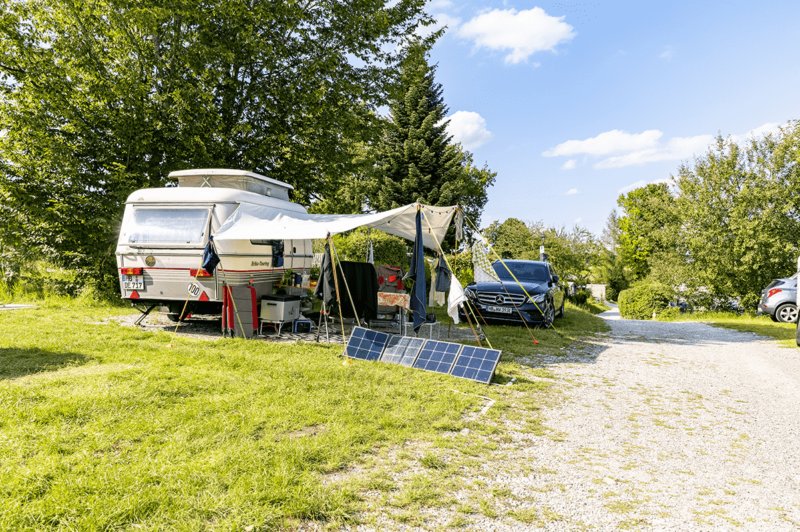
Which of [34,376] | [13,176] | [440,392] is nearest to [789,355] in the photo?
[440,392]

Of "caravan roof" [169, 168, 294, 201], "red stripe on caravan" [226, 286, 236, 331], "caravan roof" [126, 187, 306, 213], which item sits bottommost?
"red stripe on caravan" [226, 286, 236, 331]

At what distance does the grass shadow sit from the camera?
543cm

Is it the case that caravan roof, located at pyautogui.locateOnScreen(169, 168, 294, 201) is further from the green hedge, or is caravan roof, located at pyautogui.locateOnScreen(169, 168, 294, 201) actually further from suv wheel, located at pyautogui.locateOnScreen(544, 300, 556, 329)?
the green hedge

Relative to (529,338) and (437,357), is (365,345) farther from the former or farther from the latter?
(529,338)

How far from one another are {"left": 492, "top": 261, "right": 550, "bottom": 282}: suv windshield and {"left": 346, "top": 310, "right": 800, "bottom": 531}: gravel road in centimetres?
484

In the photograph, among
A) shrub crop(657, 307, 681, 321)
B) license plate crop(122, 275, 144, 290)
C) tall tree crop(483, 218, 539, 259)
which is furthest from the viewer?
tall tree crop(483, 218, 539, 259)

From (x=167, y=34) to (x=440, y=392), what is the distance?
1168 centimetres

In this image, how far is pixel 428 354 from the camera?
652cm

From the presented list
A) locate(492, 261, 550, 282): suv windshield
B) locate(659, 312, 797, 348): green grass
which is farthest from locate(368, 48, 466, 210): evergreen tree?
locate(492, 261, 550, 282): suv windshield

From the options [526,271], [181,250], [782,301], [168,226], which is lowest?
[782,301]

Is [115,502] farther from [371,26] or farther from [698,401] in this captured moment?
[371,26]

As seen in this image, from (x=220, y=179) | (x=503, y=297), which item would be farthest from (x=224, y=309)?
(x=503, y=297)

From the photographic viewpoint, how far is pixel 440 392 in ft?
17.4

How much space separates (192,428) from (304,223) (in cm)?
491
